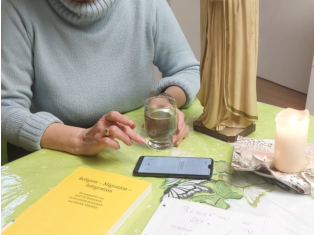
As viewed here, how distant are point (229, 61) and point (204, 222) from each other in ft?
1.22

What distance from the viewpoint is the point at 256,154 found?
0.72 meters

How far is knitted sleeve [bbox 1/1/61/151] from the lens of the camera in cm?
85

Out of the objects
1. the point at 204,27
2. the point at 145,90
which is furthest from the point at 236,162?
the point at 145,90

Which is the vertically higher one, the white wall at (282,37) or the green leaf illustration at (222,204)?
the green leaf illustration at (222,204)

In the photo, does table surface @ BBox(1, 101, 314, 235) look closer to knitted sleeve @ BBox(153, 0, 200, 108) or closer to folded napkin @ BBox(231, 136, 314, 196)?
folded napkin @ BBox(231, 136, 314, 196)

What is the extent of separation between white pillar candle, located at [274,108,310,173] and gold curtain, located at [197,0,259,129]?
165 millimetres

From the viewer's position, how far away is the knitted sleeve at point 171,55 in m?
1.06

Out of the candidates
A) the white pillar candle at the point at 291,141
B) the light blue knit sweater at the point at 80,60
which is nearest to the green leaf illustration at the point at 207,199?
the white pillar candle at the point at 291,141

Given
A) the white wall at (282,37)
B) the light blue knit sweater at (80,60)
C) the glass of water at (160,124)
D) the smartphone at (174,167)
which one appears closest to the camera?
the smartphone at (174,167)

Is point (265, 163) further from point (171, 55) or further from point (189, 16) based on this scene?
point (189, 16)

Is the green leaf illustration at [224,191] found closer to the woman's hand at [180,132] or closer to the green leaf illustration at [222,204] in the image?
the green leaf illustration at [222,204]

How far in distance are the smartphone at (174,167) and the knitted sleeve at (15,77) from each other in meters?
0.27

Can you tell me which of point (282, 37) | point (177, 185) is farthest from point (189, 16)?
point (177, 185)

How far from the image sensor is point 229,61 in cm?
78
